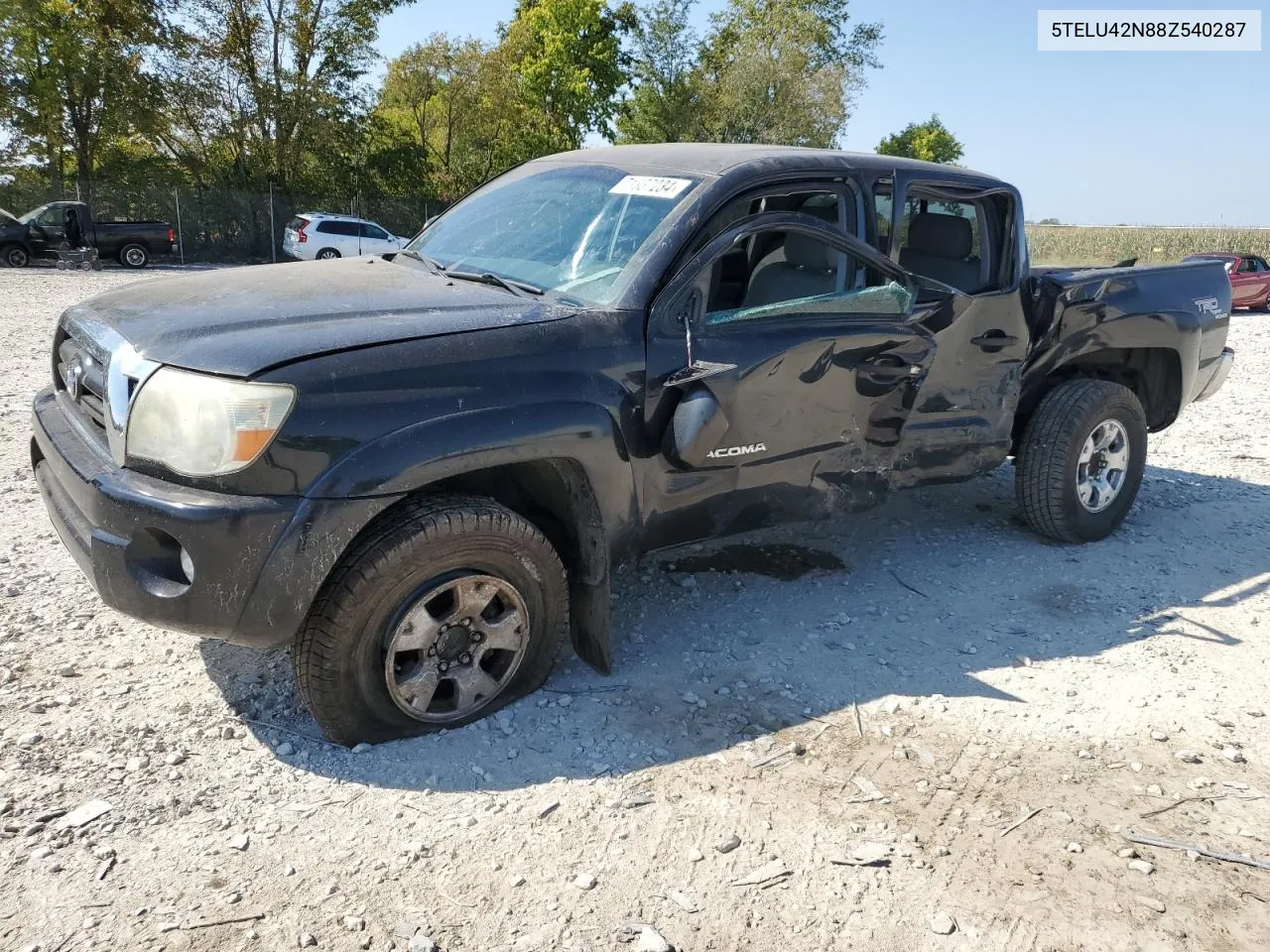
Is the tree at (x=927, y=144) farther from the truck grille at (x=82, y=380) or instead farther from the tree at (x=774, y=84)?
the truck grille at (x=82, y=380)

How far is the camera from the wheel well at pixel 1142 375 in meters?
5.13

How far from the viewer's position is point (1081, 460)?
5.02 metres

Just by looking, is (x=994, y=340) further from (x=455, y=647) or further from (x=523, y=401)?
(x=455, y=647)

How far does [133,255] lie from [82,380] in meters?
23.5

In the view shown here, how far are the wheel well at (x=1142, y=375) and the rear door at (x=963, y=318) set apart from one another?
0.62 m

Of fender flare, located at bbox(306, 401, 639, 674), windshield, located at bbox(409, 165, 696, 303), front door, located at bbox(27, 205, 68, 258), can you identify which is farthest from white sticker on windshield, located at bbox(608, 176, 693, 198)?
front door, located at bbox(27, 205, 68, 258)

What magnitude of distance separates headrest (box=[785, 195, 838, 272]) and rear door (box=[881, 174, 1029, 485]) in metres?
0.32

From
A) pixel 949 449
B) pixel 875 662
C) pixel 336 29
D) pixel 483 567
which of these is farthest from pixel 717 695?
pixel 336 29

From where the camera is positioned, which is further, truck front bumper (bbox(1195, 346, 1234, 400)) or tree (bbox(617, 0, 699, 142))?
tree (bbox(617, 0, 699, 142))

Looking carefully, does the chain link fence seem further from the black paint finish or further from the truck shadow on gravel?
the black paint finish

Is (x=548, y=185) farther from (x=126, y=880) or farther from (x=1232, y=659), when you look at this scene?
(x=1232, y=659)

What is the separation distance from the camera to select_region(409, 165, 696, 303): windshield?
11.5 ft

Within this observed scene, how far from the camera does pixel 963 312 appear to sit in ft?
14.0

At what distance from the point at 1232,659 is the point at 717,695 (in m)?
2.19
